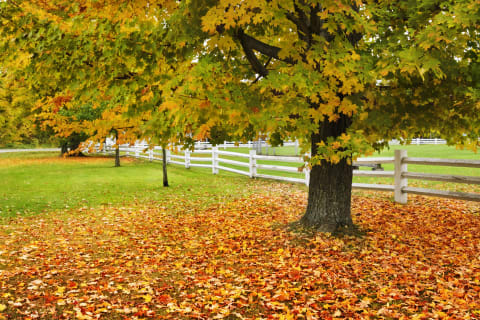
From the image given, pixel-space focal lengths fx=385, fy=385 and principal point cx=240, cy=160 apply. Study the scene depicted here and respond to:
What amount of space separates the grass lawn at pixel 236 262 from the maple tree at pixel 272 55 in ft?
5.97

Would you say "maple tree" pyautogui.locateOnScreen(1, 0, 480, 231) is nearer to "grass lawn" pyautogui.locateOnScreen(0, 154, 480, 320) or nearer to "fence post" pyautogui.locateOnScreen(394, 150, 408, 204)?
"grass lawn" pyautogui.locateOnScreen(0, 154, 480, 320)

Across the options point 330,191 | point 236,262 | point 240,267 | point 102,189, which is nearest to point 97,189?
point 102,189

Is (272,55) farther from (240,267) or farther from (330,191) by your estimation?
(240,267)

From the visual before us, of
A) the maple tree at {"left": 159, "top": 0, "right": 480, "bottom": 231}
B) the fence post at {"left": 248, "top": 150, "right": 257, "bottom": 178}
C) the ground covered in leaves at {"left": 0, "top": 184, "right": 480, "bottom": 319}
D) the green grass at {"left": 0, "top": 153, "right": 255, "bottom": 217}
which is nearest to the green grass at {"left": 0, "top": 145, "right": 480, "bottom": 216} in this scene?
the green grass at {"left": 0, "top": 153, "right": 255, "bottom": 217}

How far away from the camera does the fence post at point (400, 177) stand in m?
9.94

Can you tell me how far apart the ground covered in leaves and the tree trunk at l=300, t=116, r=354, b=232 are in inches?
14.8

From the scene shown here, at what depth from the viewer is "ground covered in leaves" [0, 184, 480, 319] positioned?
452 cm

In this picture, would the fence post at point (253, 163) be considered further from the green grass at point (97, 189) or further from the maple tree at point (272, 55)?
the maple tree at point (272, 55)

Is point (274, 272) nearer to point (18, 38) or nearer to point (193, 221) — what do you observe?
point (193, 221)

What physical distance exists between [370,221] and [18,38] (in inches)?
283

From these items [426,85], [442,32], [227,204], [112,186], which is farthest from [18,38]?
[112,186]

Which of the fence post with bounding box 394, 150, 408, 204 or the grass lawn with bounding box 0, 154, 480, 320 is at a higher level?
the fence post with bounding box 394, 150, 408, 204

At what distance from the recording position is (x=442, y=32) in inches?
174

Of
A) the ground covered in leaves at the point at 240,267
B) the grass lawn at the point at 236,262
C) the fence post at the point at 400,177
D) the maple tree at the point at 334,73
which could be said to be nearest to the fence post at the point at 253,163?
the grass lawn at the point at 236,262
